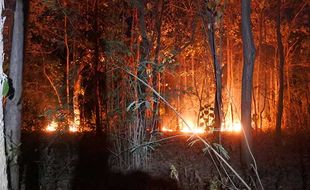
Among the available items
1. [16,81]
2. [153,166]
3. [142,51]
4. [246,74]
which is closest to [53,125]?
[153,166]

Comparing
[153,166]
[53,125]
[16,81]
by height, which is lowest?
[153,166]

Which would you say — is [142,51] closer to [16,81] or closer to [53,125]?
[16,81]

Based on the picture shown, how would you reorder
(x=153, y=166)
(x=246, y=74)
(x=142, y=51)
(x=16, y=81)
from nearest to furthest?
(x=16, y=81), (x=142, y=51), (x=153, y=166), (x=246, y=74)

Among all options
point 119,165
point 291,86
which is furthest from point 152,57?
point 291,86

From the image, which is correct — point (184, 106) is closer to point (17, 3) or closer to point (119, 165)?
point (119, 165)

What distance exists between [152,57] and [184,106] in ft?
37.8

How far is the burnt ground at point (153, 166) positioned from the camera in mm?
8297

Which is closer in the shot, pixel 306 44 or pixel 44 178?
pixel 44 178

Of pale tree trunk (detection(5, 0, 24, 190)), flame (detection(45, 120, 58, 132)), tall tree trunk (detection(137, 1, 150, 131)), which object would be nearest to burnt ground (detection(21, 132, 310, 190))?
flame (detection(45, 120, 58, 132))

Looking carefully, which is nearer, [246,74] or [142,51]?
[142,51]

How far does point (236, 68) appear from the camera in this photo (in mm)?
24766

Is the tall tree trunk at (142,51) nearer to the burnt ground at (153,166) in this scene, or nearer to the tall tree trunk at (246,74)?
the burnt ground at (153,166)

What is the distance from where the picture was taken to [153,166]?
10055 millimetres

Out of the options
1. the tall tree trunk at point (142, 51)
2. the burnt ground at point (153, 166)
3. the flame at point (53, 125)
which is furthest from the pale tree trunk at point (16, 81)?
the flame at point (53, 125)
